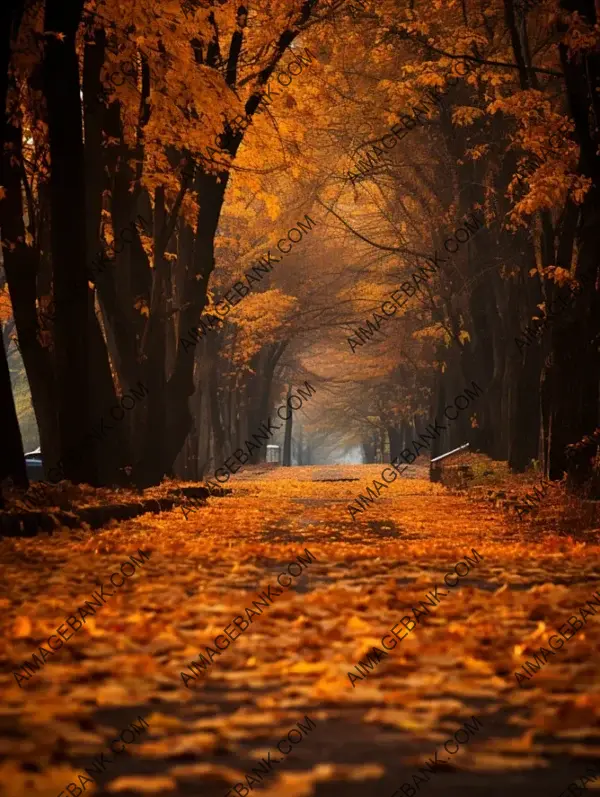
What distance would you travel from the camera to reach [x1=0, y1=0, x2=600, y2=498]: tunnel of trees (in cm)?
1703

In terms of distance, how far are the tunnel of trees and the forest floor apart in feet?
16.8

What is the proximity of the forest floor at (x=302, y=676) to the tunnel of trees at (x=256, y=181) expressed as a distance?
16.8 ft

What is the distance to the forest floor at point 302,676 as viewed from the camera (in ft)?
14.4

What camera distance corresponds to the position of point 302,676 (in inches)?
241

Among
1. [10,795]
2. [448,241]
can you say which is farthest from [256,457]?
[10,795]

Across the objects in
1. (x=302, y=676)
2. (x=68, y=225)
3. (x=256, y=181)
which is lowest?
(x=302, y=676)

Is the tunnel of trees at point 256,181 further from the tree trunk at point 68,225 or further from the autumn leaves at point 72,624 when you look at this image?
the autumn leaves at point 72,624

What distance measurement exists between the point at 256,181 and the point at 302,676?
19.7 metres

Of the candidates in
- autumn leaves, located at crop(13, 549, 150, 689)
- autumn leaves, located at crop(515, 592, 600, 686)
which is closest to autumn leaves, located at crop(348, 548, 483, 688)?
autumn leaves, located at crop(515, 592, 600, 686)

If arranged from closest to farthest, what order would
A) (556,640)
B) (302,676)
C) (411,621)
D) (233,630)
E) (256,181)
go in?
(302,676) < (556,640) < (233,630) < (411,621) < (256,181)

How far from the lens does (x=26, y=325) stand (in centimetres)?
1828

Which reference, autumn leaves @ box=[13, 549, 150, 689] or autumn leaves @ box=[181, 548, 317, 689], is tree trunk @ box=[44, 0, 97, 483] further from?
autumn leaves @ box=[181, 548, 317, 689]

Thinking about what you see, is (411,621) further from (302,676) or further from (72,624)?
(72,624)

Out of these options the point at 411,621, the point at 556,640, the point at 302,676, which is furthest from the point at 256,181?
the point at 302,676
